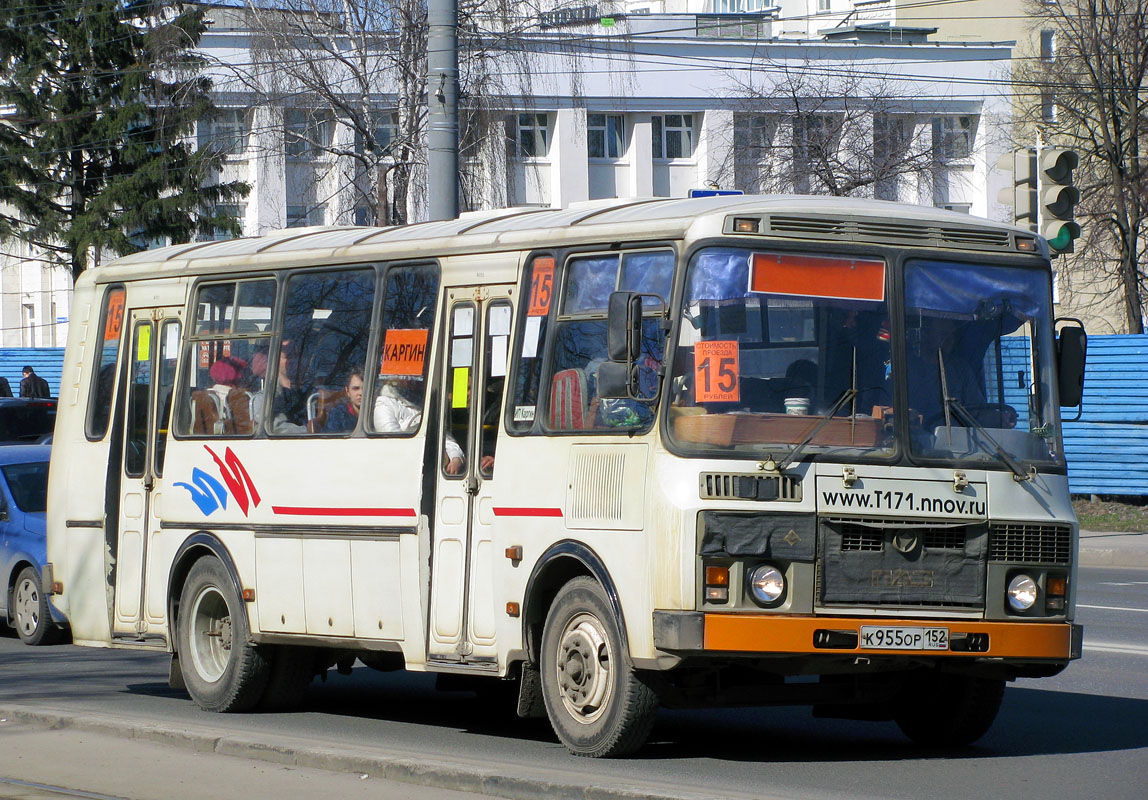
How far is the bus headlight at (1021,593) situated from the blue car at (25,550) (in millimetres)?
8964

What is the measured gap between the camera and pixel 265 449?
11.3 meters

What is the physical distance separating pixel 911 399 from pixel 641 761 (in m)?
2.16

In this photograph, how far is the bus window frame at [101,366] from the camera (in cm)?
1264

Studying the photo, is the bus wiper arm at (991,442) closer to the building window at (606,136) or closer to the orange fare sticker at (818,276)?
the orange fare sticker at (818,276)

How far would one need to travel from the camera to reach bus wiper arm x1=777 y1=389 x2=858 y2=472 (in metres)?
8.48

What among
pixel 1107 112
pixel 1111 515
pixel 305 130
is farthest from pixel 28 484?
pixel 1107 112

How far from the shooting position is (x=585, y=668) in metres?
8.97

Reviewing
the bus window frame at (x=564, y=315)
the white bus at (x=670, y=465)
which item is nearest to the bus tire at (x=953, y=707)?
the white bus at (x=670, y=465)

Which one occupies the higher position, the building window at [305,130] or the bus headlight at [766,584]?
the building window at [305,130]

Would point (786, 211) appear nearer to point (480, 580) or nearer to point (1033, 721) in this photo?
point (480, 580)

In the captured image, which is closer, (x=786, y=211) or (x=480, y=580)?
(x=786, y=211)

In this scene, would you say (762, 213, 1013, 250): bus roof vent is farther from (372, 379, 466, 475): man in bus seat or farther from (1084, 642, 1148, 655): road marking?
(1084, 642, 1148, 655): road marking

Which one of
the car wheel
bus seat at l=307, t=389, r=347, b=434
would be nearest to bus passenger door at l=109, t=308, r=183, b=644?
bus seat at l=307, t=389, r=347, b=434

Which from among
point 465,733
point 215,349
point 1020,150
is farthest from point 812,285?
point 1020,150
